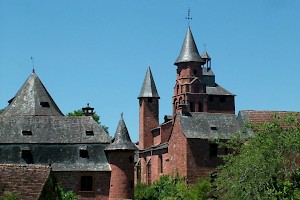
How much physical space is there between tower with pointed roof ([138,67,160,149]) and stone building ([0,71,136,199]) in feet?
75.6

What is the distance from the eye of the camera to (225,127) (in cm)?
5862

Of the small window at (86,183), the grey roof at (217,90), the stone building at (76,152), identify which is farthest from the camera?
the grey roof at (217,90)

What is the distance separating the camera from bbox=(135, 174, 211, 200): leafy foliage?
2021 inches

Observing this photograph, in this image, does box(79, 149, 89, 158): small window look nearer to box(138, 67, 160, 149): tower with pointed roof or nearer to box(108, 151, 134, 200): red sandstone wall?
box(108, 151, 134, 200): red sandstone wall

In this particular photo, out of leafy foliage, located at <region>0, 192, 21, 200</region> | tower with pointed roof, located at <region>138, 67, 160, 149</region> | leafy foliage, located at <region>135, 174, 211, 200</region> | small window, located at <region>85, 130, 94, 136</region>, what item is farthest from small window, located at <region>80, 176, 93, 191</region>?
leafy foliage, located at <region>0, 192, 21, 200</region>

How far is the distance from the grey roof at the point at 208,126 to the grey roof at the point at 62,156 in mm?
8849

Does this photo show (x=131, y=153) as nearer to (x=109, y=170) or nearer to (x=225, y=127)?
(x=109, y=170)

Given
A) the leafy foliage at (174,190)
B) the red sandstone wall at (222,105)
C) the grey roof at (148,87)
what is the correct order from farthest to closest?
the red sandstone wall at (222,105) < the grey roof at (148,87) < the leafy foliage at (174,190)

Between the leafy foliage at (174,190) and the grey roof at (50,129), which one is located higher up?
the grey roof at (50,129)

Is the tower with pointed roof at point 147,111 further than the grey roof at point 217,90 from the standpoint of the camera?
No

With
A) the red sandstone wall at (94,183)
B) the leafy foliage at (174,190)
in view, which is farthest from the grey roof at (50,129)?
the leafy foliage at (174,190)

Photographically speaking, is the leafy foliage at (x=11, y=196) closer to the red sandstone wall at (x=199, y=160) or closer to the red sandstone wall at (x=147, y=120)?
the red sandstone wall at (x=199, y=160)

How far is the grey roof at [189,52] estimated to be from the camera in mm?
78875

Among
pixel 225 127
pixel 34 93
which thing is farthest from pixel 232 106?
pixel 34 93
